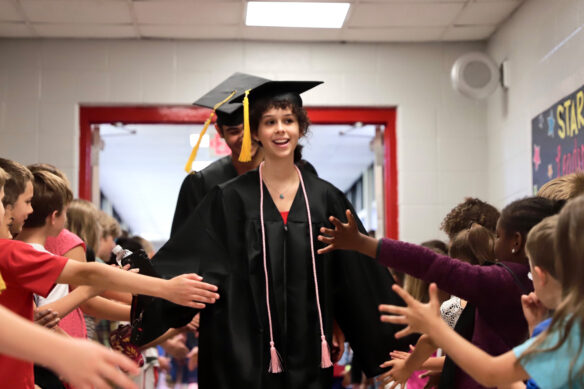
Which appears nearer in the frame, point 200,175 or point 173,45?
point 200,175

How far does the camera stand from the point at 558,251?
1804 mm

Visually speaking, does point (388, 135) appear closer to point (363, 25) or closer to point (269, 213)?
point (363, 25)

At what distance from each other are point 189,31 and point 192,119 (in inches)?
27.1

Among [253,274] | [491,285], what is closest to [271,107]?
[253,274]

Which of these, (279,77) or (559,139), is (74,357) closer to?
(559,139)

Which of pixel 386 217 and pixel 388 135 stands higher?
pixel 388 135

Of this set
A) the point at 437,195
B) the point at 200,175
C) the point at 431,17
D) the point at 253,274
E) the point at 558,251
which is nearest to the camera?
the point at 558,251

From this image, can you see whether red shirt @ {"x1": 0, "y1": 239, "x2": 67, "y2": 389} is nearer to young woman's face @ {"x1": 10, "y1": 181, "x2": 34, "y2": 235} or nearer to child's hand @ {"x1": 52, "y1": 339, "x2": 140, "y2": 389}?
young woman's face @ {"x1": 10, "y1": 181, "x2": 34, "y2": 235}

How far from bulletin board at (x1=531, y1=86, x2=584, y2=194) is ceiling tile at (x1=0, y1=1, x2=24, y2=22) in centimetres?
372

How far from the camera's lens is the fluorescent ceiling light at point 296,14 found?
226 inches

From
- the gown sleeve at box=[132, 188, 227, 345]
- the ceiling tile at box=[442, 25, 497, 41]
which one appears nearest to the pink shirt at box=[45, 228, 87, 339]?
the gown sleeve at box=[132, 188, 227, 345]

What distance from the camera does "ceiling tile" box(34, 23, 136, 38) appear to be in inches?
239

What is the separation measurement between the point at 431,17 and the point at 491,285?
3.93m

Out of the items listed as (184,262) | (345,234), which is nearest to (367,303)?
(345,234)
